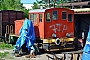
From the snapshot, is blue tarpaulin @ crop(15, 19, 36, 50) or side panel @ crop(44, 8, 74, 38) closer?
blue tarpaulin @ crop(15, 19, 36, 50)

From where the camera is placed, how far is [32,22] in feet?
57.5

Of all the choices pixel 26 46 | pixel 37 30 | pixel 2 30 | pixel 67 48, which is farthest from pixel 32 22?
pixel 2 30

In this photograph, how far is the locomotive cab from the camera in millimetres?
16484

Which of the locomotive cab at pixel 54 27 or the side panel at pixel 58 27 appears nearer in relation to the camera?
the locomotive cab at pixel 54 27

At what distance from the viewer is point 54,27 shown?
661 inches

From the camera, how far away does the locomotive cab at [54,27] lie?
1648cm

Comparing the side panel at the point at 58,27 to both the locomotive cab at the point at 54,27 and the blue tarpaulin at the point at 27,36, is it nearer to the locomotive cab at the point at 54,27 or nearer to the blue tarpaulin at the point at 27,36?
the locomotive cab at the point at 54,27

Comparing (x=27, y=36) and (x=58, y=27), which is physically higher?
(x=58, y=27)

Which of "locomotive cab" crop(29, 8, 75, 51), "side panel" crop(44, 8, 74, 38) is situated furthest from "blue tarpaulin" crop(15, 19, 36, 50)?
"side panel" crop(44, 8, 74, 38)

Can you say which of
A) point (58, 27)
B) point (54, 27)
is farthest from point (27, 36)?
point (58, 27)

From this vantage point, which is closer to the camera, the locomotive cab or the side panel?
the locomotive cab

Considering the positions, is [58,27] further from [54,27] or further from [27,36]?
[27,36]

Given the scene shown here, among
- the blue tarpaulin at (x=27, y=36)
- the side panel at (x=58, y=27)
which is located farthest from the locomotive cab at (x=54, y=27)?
the blue tarpaulin at (x=27, y=36)

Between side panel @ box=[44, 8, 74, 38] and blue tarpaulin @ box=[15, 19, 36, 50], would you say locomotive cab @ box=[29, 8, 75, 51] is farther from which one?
blue tarpaulin @ box=[15, 19, 36, 50]
